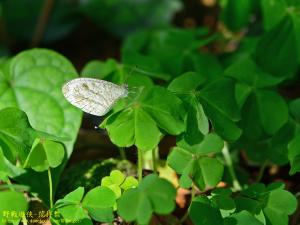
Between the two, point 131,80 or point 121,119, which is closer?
point 121,119

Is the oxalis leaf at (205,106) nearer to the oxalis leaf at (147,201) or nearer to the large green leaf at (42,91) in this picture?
the oxalis leaf at (147,201)

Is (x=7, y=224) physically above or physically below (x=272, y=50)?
below

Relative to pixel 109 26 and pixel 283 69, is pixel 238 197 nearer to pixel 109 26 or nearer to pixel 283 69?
pixel 283 69

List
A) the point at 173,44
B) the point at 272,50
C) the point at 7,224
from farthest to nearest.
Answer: the point at 173,44 < the point at 272,50 < the point at 7,224

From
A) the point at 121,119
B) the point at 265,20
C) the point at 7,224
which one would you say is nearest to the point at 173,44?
the point at 265,20

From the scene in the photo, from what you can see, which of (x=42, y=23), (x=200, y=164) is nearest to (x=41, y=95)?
(x=200, y=164)

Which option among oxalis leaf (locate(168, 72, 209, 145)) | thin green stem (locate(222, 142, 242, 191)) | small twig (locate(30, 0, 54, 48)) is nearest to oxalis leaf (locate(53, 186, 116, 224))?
oxalis leaf (locate(168, 72, 209, 145))

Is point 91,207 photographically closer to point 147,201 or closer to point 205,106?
point 147,201


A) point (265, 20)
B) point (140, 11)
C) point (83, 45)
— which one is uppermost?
point (265, 20)
